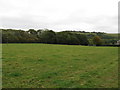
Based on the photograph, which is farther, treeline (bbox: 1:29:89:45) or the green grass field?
treeline (bbox: 1:29:89:45)

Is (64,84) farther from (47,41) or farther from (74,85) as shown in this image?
(47,41)

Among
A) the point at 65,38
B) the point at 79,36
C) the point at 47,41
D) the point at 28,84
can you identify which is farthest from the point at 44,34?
the point at 28,84

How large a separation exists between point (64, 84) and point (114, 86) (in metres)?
2.20

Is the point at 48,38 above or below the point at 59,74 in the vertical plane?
above

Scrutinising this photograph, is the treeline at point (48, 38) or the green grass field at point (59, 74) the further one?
the treeline at point (48, 38)

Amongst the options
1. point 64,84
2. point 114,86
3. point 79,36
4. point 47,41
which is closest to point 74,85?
point 64,84

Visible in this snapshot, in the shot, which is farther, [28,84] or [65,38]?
[65,38]

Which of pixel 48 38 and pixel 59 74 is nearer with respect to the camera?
pixel 59 74

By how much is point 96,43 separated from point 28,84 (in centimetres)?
11037

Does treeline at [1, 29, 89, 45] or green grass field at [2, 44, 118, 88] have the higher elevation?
treeline at [1, 29, 89, 45]

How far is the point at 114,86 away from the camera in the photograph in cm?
744

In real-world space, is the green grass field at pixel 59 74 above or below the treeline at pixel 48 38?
below

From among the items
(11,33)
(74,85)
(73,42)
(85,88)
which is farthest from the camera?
(73,42)

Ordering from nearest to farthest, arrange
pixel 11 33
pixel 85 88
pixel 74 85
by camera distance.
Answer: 1. pixel 85 88
2. pixel 74 85
3. pixel 11 33
